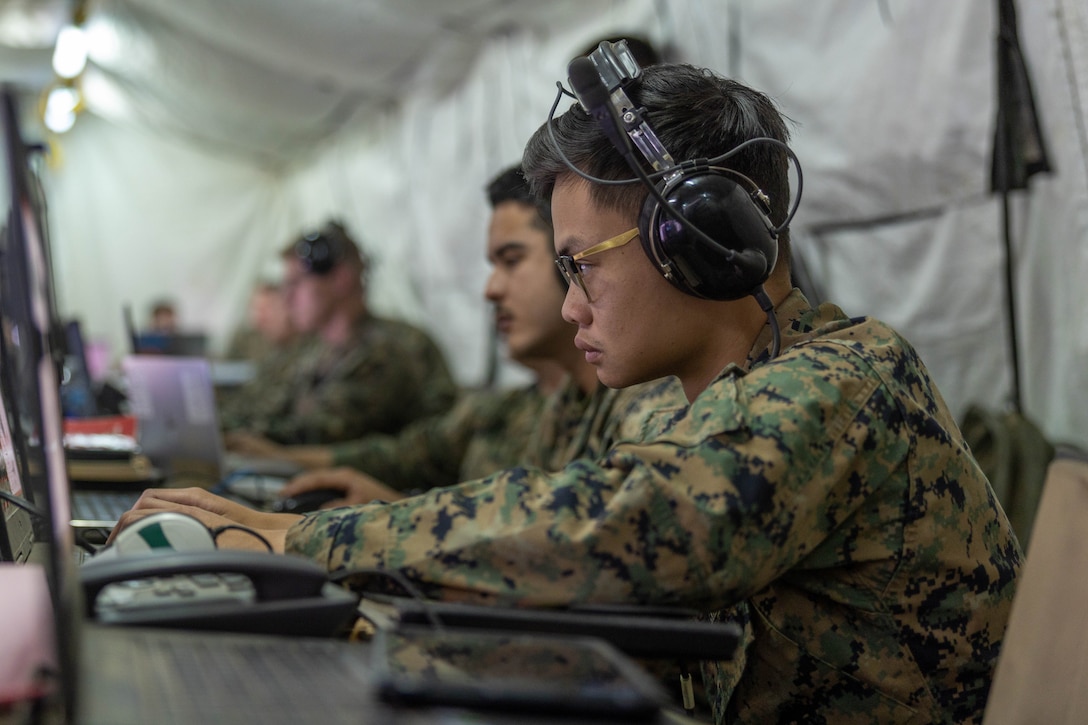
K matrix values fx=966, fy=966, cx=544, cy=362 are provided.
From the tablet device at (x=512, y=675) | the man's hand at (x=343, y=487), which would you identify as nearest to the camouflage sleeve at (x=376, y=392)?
the man's hand at (x=343, y=487)

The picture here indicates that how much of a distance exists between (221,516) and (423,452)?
1.95 m

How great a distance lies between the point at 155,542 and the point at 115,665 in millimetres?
223

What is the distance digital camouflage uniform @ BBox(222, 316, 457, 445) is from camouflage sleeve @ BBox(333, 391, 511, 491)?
716 millimetres

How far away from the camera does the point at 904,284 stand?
2.27 metres

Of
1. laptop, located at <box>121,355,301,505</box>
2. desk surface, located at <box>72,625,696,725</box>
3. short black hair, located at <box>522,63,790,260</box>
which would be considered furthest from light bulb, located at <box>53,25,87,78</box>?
desk surface, located at <box>72,625,696,725</box>

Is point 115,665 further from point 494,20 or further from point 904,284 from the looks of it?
point 494,20

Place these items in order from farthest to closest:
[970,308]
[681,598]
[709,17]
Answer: [709,17] < [970,308] < [681,598]

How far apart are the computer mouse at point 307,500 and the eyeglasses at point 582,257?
2.82 feet

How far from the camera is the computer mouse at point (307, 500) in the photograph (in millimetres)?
1782

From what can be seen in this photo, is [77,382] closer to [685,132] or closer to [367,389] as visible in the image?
[367,389]

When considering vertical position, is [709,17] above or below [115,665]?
above

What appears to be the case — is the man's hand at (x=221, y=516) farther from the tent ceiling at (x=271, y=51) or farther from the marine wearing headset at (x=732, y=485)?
the tent ceiling at (x=271, y=51)

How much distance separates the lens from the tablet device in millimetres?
609

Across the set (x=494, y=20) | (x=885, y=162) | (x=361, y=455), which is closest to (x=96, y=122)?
(x=494, y=20)
